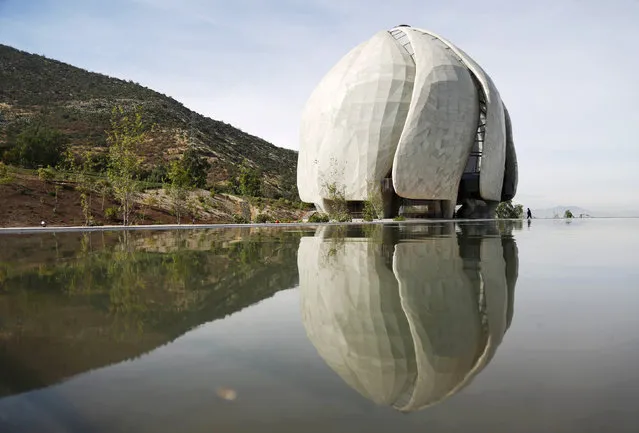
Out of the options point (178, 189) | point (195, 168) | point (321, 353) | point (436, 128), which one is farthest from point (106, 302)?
point (195, 168)

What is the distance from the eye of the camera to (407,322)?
385 cm

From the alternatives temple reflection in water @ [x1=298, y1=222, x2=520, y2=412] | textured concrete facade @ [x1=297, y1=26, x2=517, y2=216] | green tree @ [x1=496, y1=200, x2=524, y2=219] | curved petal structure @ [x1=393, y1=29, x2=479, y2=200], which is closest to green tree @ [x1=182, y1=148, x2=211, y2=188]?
textured concrete facade @ [x1=297, y1=26, x2=517, y2=216]

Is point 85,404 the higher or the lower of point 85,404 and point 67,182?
the lower

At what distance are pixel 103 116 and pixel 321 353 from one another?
66890 millimetres

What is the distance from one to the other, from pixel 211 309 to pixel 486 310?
2450 millimetres

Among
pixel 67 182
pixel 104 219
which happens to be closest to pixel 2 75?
pixel 67 182

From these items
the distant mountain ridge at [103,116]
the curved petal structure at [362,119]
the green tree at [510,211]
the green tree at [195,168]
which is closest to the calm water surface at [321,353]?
the curved petal structure at [362,119]

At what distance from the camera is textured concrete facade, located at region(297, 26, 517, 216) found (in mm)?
33375

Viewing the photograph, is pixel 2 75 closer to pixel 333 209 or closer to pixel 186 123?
pixel 186 123

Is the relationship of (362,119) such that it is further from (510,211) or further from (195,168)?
(510,211)

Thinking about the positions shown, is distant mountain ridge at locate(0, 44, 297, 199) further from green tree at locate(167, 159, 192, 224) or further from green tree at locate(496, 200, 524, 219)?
green tree at locate(496, 200, 524, 219)

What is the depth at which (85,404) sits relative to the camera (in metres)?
2.35

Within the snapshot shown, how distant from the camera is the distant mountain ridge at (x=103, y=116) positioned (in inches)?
2290

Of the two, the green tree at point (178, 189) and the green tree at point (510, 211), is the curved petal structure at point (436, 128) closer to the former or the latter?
the green tree at point (178, 189)
